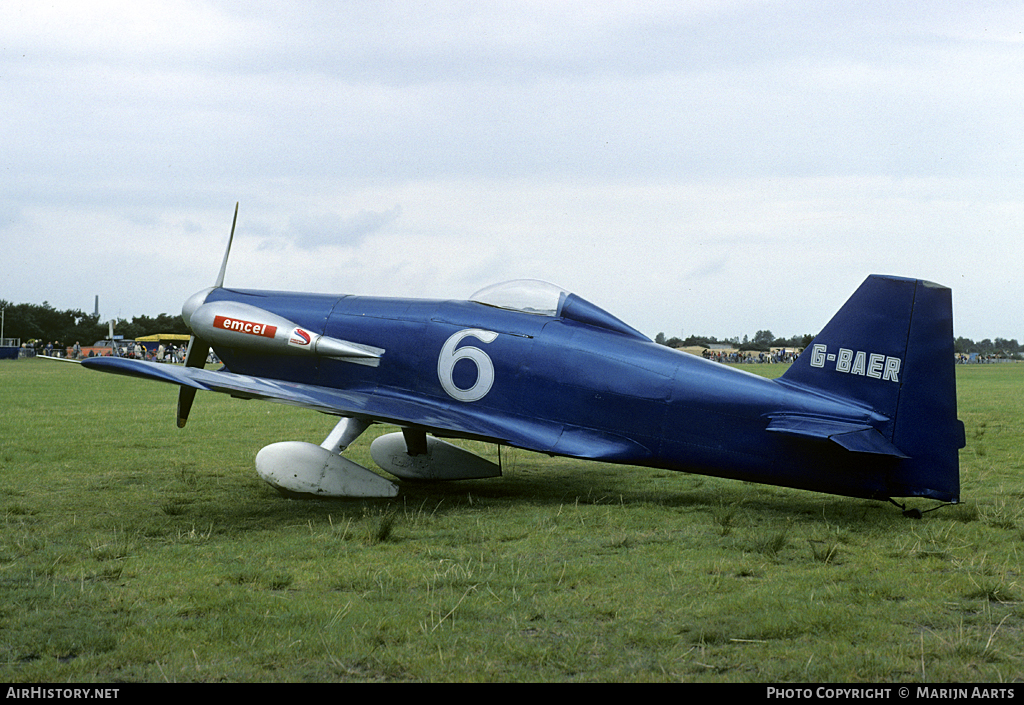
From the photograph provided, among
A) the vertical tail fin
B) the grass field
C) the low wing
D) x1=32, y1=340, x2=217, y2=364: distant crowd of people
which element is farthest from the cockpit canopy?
x1=32, y1=340, x2=217, y2=364: distant crowd of people

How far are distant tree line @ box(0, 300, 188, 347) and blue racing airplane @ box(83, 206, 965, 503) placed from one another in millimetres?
89170

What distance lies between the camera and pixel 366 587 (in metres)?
4.73

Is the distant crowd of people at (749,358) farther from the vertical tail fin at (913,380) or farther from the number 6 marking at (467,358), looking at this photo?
the vertical tail fin at (913,380)

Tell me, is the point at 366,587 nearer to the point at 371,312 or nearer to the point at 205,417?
the point at 371,312

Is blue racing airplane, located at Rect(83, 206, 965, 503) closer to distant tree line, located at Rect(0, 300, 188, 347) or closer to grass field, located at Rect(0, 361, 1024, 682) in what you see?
grass field, located at Rect(0, 361, 1024, 682)

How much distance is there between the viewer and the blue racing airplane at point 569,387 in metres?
6.48

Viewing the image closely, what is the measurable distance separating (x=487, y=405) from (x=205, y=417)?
9.81 m

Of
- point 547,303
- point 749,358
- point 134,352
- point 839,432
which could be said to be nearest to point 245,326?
point 547,303

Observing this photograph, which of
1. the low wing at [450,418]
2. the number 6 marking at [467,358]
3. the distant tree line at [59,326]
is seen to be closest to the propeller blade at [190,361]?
the low wing at [450,418]

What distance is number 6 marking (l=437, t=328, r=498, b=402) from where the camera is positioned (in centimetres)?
789

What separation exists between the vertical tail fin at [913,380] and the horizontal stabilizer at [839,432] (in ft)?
0.56

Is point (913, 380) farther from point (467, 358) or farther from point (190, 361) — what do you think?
point (190, 361)

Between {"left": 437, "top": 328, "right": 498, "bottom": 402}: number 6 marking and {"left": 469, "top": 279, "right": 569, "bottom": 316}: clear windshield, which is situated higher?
{"left": 469, "top": 279, "right": 569, "bottom": 316}: clear windshield

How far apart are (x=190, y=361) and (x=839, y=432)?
663 cm
